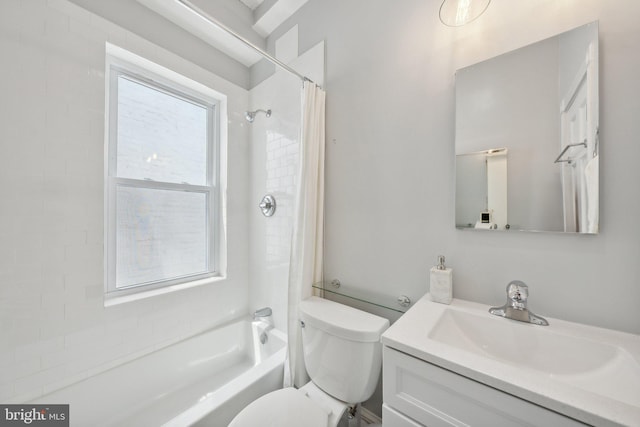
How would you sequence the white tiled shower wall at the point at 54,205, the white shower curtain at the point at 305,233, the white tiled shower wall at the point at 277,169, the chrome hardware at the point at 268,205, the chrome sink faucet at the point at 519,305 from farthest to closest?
1. the chrome hardware at the point at 268,205
2. the white tiled shower wall at the point at 277,169
3. the white shower curtain at the point at 305,233
4. the white tiled shower wall at the point at 54,205
5. the chrome sink faucet at the point at 519,305

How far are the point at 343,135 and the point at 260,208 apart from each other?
0.99 metres

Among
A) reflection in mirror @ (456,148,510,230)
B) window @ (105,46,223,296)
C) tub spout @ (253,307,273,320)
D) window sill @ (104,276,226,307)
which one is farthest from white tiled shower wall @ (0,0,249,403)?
reflection in mirror @ (456,148,510,230)

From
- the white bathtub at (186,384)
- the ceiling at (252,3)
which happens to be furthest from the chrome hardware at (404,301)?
the ceiling at (252,3)

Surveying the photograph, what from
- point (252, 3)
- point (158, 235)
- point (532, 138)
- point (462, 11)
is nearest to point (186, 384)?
point (158, 235)

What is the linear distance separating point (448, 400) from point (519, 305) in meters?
0.46

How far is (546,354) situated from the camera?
0.78 metres

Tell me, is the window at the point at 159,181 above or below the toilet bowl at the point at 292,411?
above

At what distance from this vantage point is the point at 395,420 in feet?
2.46

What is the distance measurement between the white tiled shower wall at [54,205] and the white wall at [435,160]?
136 cm

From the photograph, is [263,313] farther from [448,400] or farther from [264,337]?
[448,400]

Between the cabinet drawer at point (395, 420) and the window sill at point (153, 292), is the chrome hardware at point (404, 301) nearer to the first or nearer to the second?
the cabinet drawer at point (395, 420)

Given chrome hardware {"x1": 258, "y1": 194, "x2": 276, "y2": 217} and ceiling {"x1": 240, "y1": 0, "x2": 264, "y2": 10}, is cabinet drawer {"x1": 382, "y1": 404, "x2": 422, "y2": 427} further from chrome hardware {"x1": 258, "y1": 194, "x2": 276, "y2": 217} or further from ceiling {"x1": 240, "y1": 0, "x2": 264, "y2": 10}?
ceiling {"x1": 240, "y1": 0, "x2": 264, "y2": 10}

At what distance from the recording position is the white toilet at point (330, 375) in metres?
1.00

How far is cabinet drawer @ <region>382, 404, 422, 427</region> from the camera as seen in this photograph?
72 cm
